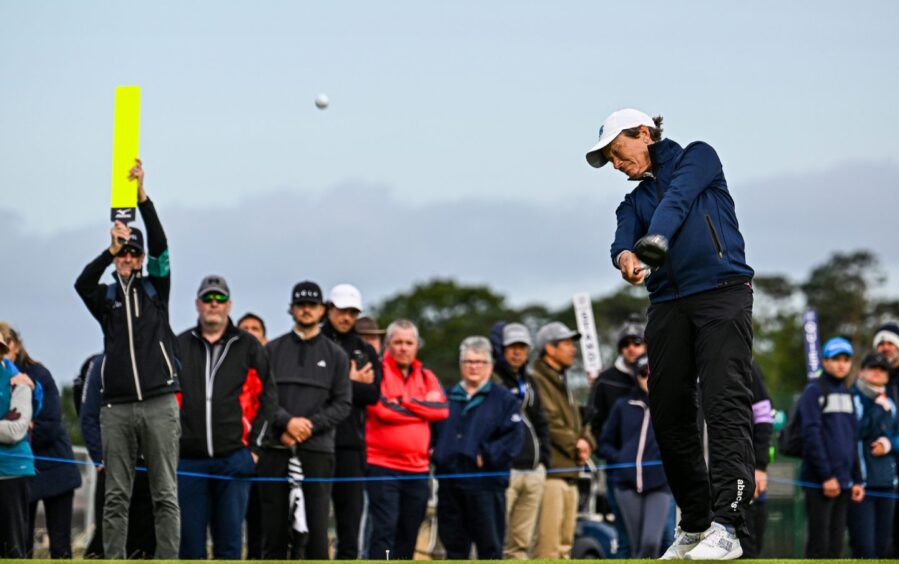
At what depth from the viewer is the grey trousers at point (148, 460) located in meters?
9.86

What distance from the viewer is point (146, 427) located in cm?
989

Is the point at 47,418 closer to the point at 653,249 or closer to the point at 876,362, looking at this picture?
the point at 653,249

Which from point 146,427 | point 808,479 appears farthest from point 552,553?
point 146,427

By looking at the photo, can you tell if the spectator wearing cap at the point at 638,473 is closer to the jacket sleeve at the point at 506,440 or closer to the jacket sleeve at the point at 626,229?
the jacket sleeve at the point at 506,440

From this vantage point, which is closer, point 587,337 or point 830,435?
point 830,435

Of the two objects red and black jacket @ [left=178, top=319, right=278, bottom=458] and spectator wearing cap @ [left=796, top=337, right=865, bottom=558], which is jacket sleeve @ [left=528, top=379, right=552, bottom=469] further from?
red and black jacket @ [left=178, top=319, right=278, bottom=458]

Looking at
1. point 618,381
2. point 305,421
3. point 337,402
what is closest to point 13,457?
point 305,421

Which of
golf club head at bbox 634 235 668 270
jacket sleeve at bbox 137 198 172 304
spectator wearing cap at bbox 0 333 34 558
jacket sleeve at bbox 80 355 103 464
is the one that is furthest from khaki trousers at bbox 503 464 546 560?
golf club head at bbox 634 235 668 270

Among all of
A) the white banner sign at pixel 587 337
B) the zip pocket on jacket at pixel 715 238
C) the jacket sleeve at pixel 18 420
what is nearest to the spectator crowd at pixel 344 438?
the jacket sleeve at pixel 18 420

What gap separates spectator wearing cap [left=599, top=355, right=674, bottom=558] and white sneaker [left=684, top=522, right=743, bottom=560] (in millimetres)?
5431

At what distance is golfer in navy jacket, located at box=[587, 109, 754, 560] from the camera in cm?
733

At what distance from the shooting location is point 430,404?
41.4ft

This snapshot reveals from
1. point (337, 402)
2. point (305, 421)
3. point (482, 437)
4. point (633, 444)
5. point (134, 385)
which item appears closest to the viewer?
point (134, 385)

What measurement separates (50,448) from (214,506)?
1958 mm
